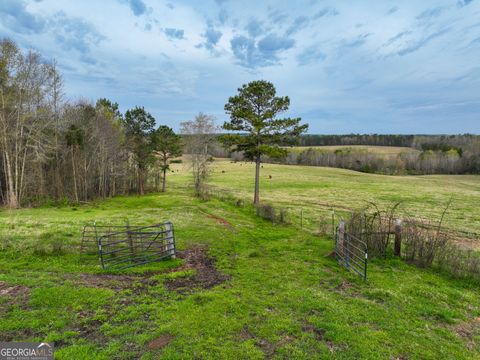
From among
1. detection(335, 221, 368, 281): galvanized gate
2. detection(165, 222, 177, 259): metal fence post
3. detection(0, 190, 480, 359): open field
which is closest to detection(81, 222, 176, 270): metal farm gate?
detection(165, 222, 177, 259): metal fence post

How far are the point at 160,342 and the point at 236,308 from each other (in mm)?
2350

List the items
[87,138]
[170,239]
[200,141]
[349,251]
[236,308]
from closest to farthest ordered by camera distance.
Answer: [236,308], [349,251], [170,239], [87,138], [200,141]

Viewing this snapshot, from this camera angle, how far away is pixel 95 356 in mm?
5469

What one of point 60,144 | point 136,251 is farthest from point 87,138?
point 136,251

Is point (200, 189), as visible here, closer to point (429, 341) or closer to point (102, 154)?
point (102, 154)

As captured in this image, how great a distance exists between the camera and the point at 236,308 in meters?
7.70

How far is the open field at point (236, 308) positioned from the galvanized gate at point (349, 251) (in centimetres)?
56

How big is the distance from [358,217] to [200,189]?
27764 mm

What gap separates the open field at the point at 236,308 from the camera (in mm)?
6012

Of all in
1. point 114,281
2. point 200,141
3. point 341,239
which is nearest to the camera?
point 114,281

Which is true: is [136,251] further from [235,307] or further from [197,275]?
[235,307]

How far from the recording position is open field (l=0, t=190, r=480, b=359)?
6012 mm

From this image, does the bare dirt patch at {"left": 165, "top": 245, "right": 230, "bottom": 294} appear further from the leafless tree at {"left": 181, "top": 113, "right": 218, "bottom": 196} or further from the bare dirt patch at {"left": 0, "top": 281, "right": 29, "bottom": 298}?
the leafless tree at {"left": 181, "top": 113, "right": 218, "bottom": 196}

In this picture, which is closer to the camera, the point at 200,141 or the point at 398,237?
the point at 398,237
